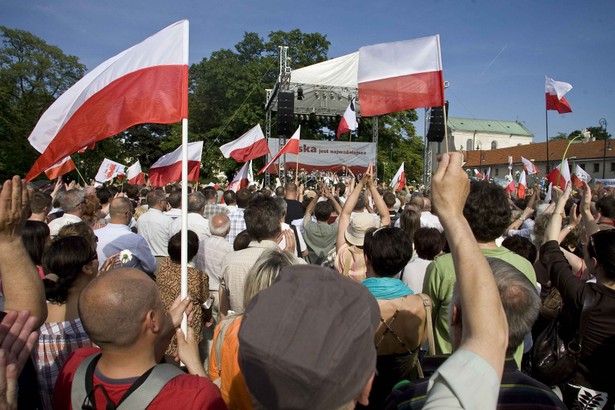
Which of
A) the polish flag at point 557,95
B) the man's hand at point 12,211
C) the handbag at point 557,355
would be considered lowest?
the handbag at point 557,355

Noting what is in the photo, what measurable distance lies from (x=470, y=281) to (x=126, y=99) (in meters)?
3.23

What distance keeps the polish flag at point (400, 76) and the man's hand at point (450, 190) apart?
11.2 ft

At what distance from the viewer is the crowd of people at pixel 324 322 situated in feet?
3.55

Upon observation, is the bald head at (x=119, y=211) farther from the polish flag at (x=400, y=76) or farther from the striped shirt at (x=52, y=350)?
the polish flag at (x=400, y=76)

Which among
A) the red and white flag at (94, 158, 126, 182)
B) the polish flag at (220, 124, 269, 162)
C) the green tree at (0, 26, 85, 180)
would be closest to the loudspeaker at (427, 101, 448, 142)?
the polish flag at (220, 124, 269, 162)

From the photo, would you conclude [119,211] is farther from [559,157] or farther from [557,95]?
[559,157]

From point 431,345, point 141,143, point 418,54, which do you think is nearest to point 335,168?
point 418,54

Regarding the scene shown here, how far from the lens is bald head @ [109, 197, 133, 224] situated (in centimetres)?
471

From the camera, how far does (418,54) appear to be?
4793mm

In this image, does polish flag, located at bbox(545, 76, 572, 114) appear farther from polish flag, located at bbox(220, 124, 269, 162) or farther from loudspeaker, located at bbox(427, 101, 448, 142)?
loudspeaker, located at bbox(427, 101, 448, 142)

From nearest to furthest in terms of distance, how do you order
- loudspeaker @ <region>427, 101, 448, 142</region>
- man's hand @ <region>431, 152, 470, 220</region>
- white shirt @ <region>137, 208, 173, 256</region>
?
man's hand @ <region>431, 152, 470, 220</region> → white shirt @ <region>137, 208, 173, 256</region> → loudspeaker @ <region>427, 101, 448, 142</region>

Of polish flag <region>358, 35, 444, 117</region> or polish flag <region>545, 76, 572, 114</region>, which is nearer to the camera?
polish flag <region>358, 35, 444, 117</region>

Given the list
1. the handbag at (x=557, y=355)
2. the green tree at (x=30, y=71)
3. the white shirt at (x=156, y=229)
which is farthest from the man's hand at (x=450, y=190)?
the green tree at (x=30, y=71)

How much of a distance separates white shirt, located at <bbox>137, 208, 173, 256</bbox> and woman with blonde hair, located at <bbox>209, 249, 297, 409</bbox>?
11.4ft
